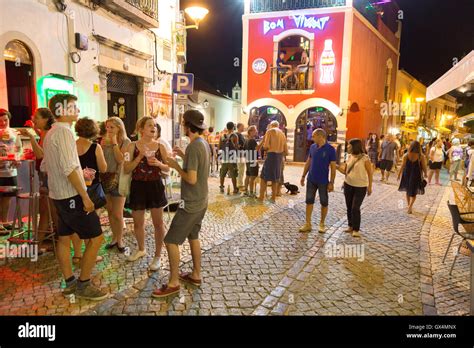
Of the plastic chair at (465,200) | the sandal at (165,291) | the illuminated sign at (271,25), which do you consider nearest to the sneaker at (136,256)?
the sandal at (165,291)

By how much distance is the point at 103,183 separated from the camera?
15.5 feet

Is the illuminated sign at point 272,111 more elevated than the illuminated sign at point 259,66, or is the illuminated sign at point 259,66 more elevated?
the illuminated sign at point 259,66

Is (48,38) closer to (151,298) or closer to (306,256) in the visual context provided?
(151,298)

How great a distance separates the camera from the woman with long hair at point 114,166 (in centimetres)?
470

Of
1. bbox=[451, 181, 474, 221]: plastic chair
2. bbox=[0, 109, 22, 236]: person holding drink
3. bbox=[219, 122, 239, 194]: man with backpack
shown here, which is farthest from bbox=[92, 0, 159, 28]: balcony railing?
bbox=[451, 181, 474, 221]: plastic chair

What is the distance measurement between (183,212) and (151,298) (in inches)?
37.6

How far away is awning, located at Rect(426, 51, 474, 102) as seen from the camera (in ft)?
15.3

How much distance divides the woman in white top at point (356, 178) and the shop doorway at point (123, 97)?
574 cm

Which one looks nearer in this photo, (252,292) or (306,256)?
(252,292)

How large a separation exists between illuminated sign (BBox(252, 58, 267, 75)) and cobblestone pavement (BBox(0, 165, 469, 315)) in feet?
45.2

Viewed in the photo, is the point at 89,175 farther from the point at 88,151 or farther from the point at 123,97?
the point at 123,97

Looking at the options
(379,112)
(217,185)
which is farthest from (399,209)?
(379,112)

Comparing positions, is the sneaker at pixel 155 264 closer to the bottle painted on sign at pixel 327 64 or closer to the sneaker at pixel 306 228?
the sneaker at pixel 306 228

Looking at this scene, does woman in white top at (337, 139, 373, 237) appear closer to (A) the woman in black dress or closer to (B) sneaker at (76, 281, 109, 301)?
(A) the woman in black dress
